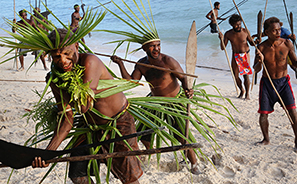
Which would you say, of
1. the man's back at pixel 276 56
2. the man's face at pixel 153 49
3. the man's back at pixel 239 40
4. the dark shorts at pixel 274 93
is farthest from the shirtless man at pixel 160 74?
the man's back at pixel 239 40

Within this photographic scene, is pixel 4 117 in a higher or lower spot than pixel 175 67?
lower

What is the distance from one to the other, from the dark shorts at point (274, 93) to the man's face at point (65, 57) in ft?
8.51

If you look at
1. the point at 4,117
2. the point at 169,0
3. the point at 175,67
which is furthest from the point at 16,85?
the point at 169,0

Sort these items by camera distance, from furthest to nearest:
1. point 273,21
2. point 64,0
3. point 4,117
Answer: point 64,0 → point 4,117 → point 273,21

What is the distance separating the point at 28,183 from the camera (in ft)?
Answer: 10.4

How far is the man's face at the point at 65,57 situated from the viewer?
212cm

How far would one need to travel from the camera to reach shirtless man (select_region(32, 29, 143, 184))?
217 centimetres

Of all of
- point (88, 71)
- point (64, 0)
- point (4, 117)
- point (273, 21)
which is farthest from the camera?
point (64, 0)

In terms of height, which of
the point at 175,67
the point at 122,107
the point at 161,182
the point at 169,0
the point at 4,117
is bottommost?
the point at 161,182

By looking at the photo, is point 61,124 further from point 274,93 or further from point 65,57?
point 274,93

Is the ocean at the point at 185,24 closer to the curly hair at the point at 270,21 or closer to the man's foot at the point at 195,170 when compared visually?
the curly hair at the point at 270,21

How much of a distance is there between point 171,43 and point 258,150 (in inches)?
432

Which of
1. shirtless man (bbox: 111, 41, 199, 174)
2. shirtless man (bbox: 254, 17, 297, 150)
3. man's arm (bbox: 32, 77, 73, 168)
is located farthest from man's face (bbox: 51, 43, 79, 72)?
shirtless man (bbox: 254, 17, 297, 150)

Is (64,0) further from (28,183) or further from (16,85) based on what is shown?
(28,183)
